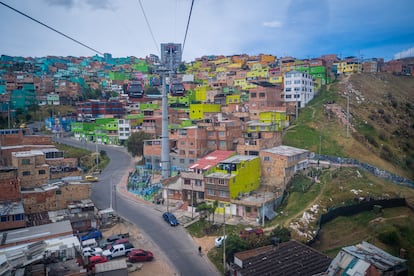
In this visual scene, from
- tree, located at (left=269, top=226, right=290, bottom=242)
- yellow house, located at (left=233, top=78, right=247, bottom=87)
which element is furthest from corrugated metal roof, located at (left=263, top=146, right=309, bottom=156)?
yellow house, located at (left=233, top=78, right=247, bottom=87)

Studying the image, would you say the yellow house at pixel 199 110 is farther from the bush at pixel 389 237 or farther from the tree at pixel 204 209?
the bush at pixel 389 237

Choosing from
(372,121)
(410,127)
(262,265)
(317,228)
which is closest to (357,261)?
(262,265)

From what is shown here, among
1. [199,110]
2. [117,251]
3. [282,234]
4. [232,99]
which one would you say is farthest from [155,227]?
[232,99]

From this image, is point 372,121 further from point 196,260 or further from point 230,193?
point 196,260

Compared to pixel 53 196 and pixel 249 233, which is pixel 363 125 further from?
pixel 53 196

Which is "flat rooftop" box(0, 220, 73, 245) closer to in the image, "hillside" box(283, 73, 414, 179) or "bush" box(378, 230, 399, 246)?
"bush" box(378, 230, 399, 246)
